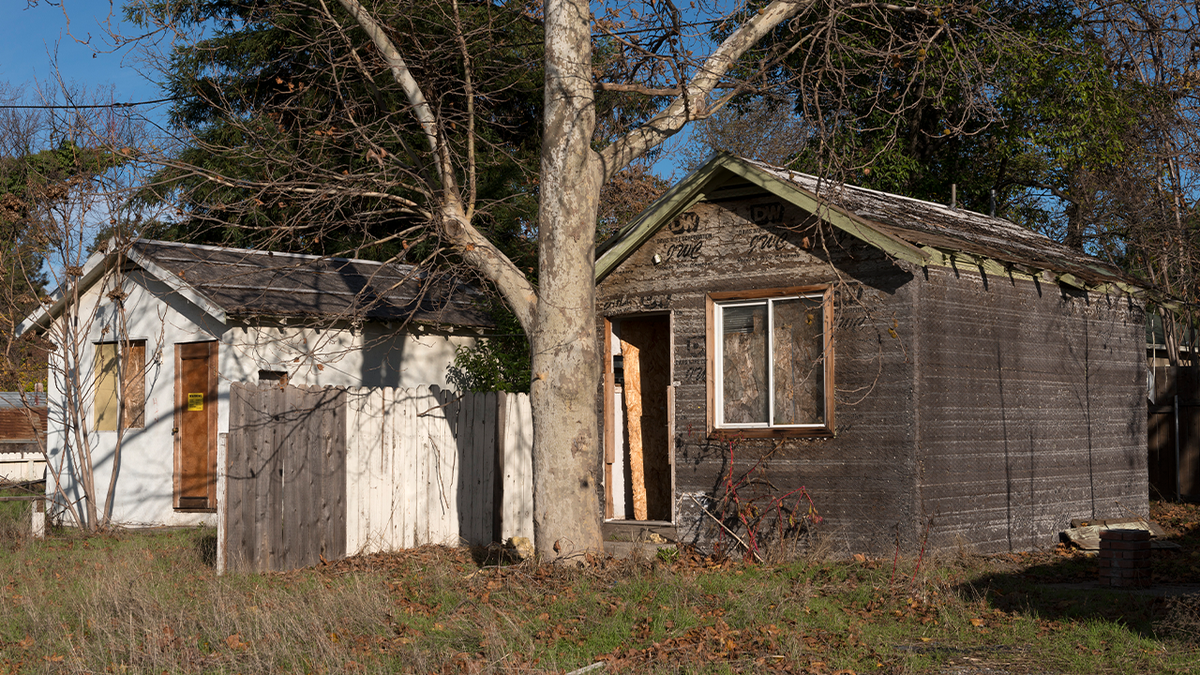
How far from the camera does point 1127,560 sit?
10.3 metres

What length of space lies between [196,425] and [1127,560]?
11922 mm

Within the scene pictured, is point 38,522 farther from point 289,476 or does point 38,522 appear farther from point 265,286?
point 289,476

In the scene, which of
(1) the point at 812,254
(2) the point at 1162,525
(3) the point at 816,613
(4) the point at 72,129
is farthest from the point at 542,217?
(2) the point at 1162,525

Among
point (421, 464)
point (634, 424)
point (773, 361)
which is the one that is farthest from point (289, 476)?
→ point (773, 361)

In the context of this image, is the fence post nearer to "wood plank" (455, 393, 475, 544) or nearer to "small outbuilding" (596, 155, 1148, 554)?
"wood plank" (455, 393, 475, 544)

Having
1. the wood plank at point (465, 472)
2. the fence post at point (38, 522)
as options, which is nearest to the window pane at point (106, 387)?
the fence post at point (38, 522)

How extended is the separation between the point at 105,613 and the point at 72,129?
8043 millimetres

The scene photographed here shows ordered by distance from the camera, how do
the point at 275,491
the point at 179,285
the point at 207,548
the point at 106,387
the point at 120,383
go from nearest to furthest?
the point at 275,491 < the point at 207,548 < the point at 179,285 < the point at 120,383 < the point at 106,387

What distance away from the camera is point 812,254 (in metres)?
12.1

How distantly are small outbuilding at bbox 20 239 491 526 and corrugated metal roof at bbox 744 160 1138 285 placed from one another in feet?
18.5

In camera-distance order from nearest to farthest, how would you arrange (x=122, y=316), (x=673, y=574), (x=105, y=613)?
(x=105, y=613), (x=673, y=574), (x=122, y=316)

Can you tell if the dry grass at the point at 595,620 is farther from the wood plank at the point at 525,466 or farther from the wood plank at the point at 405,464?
the wood plank at the point at 525,466

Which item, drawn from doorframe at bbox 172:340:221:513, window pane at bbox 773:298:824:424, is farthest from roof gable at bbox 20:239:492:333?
window pane at bbox 773:298:824:424

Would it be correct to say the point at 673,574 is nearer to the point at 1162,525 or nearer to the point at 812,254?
the point at 812,254
